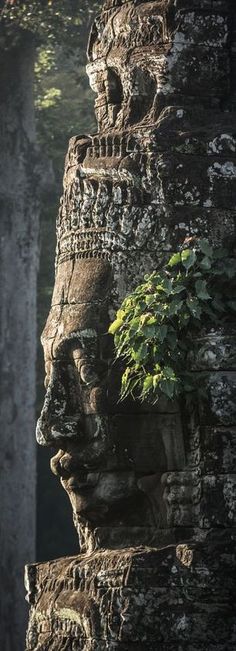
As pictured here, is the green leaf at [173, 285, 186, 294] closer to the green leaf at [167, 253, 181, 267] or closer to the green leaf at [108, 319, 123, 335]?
the green leaf at [167, 253, 181, 267]

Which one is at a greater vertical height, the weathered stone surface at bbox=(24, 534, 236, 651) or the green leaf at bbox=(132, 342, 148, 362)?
the green leaf at bbox=(132, 342, 148, 362)

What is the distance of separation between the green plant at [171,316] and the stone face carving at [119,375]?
0.40ft

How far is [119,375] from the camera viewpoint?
11.7 meters

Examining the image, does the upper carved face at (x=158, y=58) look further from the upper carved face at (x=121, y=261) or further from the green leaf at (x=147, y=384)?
the green leaf at (x=147, y=384)

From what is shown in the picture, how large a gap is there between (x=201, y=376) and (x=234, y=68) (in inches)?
74.3

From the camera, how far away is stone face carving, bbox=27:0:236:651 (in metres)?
11.1

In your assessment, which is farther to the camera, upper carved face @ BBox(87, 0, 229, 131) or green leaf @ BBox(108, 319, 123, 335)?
upper carved face @ BBox(87, 0, 229, 131)

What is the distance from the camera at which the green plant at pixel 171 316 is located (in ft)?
37.2

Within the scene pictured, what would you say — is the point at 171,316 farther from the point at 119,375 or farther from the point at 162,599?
the point at 162,599

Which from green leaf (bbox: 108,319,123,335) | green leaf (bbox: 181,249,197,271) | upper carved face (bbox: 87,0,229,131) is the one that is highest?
upper carved face (bbox: 87,0,229,131)

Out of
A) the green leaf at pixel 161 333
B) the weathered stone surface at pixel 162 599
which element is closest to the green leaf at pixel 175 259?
the green leaf at pixel 161 333

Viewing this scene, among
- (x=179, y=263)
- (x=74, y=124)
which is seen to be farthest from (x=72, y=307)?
(x=74, y=124)

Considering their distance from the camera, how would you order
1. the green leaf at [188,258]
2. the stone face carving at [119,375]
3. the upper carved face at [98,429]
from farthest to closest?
the upper carved face at [98,429], the green leaf at [188,258], the stone face carving at [119,375]

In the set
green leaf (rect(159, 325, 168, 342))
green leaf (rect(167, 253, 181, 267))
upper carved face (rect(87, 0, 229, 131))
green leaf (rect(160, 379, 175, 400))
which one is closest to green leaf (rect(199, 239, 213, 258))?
green leaf (rect(167, 253, 181, 267))
